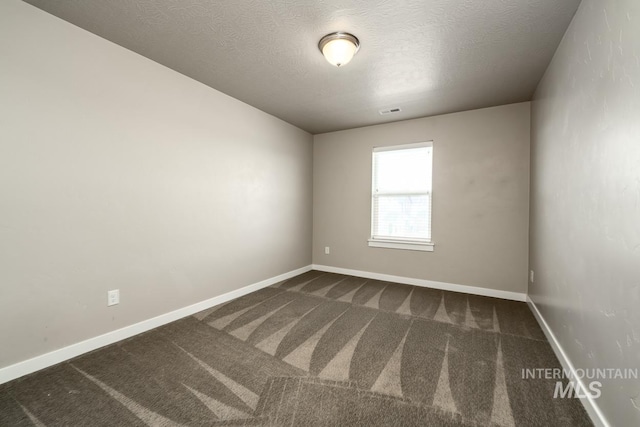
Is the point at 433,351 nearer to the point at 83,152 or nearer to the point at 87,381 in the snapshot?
the point at 87,381

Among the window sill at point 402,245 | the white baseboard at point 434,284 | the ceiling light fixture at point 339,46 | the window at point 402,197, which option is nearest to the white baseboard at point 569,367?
the white baseboard at point 434,284

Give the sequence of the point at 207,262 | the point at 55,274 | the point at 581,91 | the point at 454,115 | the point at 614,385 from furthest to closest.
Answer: the point at 454,115, the point at 207,262, the point at 55,274, the point at 581,91, the point at 614,385

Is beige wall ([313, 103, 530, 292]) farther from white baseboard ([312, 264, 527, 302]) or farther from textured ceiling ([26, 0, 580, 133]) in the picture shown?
textured ceiling ([26, 0, 580, 133])

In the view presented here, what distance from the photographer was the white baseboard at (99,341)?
1790 mm

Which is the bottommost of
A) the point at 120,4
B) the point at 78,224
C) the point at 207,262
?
the point at 207,262

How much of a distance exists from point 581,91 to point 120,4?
10.3ft

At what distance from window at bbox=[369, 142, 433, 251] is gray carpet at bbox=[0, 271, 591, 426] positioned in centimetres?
141

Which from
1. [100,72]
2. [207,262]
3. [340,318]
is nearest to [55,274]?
[207,262]

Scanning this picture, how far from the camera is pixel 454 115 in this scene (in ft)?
12.3

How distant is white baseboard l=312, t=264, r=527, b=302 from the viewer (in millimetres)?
3417

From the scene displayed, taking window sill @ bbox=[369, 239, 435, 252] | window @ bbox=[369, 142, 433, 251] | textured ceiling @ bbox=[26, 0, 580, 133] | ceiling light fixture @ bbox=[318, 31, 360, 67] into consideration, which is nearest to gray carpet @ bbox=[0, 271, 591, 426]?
window sill @ bbox=[369, 239, 435, 252]

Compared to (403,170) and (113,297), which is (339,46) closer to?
(403,170)

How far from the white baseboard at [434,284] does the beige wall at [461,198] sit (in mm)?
63

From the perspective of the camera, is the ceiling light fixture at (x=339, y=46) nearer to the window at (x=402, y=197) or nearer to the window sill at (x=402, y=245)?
the window at (x=402, y=197)
